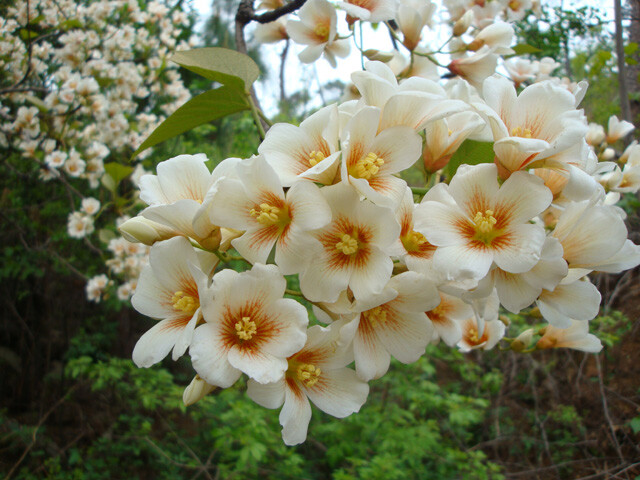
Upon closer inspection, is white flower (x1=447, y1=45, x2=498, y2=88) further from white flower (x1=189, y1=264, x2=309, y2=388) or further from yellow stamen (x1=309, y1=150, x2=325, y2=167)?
white flower (x1=189, y1=264, x2=309, y2=388)

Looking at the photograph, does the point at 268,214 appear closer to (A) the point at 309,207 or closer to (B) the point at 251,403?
(A) the point at 309,207

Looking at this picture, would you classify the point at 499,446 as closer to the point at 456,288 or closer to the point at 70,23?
the point at 456,288

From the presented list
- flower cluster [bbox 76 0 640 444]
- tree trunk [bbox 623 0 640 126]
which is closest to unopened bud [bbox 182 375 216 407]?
flower cluster [bbox 76 0 640 444]

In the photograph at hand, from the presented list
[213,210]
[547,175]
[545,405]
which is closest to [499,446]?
[545,405]

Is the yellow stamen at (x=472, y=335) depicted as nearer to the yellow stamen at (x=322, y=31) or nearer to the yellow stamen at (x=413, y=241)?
the yellow stamen at (x=413, y=241)

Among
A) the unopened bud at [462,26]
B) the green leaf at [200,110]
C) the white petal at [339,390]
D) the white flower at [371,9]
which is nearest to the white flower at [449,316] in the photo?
the white petal at [339,390]

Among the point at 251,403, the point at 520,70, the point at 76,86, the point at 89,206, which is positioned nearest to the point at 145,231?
the point at 520,70

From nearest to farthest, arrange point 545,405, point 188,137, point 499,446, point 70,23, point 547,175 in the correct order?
1. point 547,175
2. point 70,23
3. point 499,446
4. point 545,405
5. point 188,137
